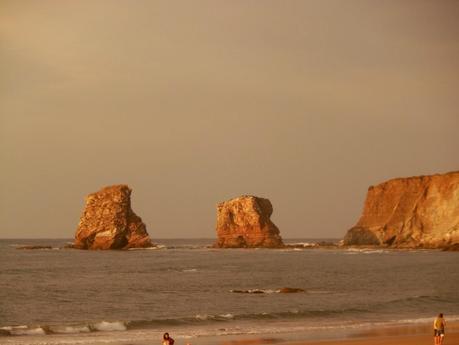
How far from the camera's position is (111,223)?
145 m

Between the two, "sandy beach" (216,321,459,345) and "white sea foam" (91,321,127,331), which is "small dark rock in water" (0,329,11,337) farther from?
"sandy beach" (216,321,459,345)

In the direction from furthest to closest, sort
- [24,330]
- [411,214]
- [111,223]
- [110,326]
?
[111,223] → [411,214] → [110,326] → [24,330]

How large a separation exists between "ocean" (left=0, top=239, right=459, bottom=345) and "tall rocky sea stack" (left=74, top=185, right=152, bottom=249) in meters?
60.2

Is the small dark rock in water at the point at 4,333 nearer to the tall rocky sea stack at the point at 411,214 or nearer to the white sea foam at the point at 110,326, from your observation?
the white sea foam at the point at 110,326

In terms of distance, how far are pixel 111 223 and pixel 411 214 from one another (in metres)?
55.8

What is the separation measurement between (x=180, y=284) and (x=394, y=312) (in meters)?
26.2

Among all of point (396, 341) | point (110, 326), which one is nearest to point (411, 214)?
point (110, 326)

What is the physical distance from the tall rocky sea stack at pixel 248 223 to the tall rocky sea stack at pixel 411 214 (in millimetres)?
17797

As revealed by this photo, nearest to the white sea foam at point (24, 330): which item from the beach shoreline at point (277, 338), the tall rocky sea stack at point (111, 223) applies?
the beach shoreline at point (277, 338)

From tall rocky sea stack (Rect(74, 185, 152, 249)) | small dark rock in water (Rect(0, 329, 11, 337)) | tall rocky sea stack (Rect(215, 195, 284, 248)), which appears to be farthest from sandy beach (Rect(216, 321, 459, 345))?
tall rocky sea stack (Rect(215, 195, 284, 248))

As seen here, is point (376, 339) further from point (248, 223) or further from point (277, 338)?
point (248, 223)

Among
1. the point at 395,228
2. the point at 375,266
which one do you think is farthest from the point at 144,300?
the point at 395,228

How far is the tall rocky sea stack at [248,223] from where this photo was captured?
160 metres

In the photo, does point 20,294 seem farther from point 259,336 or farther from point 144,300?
point 259,336
